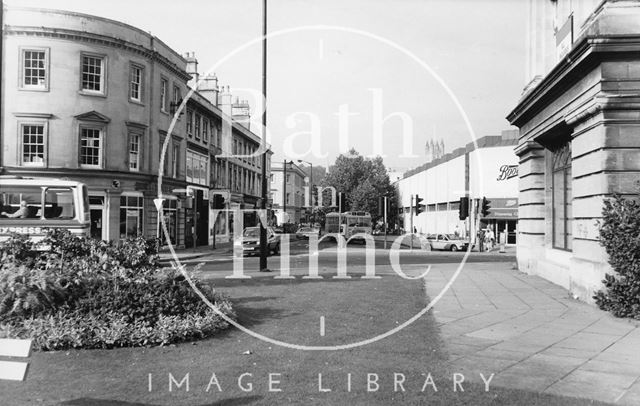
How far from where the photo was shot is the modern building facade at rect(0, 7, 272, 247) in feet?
85.9

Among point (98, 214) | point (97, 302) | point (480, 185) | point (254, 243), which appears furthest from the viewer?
point (480, 185)

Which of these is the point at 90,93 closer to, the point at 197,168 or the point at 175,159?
the point at 175,159

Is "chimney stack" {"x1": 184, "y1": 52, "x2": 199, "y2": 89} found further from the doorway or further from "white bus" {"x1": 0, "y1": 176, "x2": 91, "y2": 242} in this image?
"white bus" {"x1": 0, "y1": 176, "x2": 91, "y2": 242}

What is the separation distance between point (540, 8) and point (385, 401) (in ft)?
51.9

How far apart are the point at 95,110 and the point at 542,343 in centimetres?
2631

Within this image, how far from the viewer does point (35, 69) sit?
26531 millimetres

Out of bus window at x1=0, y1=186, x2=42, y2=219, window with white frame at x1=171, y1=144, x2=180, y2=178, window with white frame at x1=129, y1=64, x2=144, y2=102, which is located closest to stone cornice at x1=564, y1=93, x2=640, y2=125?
bus window at x1=0, y1=186, x2=42, y2=219

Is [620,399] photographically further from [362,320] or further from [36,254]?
[36,254]

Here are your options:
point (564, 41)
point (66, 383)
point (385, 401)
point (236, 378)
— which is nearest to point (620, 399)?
point (385, 401)

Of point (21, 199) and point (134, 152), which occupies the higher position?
point (134, 152)

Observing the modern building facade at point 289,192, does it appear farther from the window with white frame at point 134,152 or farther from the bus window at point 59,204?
the bus window at point 59,204

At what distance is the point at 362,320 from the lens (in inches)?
336

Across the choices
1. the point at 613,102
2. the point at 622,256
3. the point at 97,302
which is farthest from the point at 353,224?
the point at 97,302

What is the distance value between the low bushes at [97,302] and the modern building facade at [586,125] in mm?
7864
